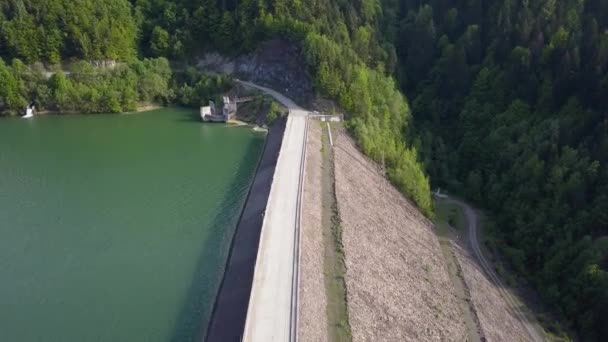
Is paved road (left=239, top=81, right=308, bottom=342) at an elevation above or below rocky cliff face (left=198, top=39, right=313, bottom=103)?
below

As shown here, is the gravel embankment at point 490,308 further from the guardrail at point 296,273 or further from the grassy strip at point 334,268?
the guardrail at point 296,273

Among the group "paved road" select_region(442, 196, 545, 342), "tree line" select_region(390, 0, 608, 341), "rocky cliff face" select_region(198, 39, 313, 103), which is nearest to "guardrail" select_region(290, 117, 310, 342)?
"paved road" select_region(442, 196, 545, 342)

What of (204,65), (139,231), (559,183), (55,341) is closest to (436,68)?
(559,183)

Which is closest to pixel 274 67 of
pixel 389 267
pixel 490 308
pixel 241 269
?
pixel 389 267

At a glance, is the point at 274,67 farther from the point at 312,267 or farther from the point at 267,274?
the point at 267,274

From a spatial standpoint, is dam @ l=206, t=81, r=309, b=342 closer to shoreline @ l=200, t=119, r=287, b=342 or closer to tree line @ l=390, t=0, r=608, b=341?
shoreline @ l=200, t=119, r=287, b=342

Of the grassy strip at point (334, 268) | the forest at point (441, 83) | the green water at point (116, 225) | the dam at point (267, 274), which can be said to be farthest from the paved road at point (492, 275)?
the green water at point (116, 225)
